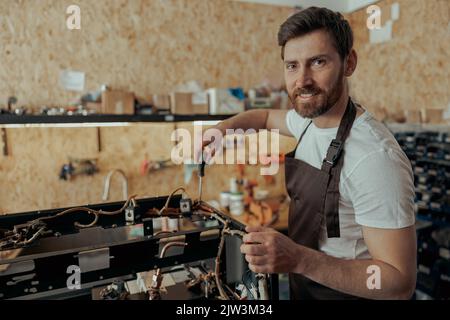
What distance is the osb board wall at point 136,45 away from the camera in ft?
6.42

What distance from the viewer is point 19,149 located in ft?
6.59

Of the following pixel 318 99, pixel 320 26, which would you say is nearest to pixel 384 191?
pixel 318 99

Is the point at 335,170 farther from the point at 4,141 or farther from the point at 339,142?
the point at 4,141

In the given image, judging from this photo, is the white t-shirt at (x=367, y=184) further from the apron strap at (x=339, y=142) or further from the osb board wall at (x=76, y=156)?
the osb board wall at (x=76, y=156)

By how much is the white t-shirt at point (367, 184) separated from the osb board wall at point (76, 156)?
0.95 meters

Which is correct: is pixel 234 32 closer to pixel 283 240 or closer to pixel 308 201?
pixel 308 201

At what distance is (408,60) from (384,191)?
6.32 feet

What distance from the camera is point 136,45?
223 centimetres

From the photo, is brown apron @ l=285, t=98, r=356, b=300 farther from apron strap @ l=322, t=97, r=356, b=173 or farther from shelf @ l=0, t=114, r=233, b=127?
shelf @ l=0, t=114, r=233, b=127

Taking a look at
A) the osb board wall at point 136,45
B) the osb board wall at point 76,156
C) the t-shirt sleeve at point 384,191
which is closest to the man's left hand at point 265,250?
the t-shirt sleeve at point 384,191

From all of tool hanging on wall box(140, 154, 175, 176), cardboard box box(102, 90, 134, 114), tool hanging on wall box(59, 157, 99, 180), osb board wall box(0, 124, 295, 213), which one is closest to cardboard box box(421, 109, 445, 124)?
osb board wall box(0, 124, 295, 213)

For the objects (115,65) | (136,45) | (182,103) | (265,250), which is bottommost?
(265,250)

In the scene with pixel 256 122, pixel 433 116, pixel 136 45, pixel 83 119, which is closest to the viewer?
pixel 256 122

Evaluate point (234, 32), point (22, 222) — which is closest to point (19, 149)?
point (22, 222)
